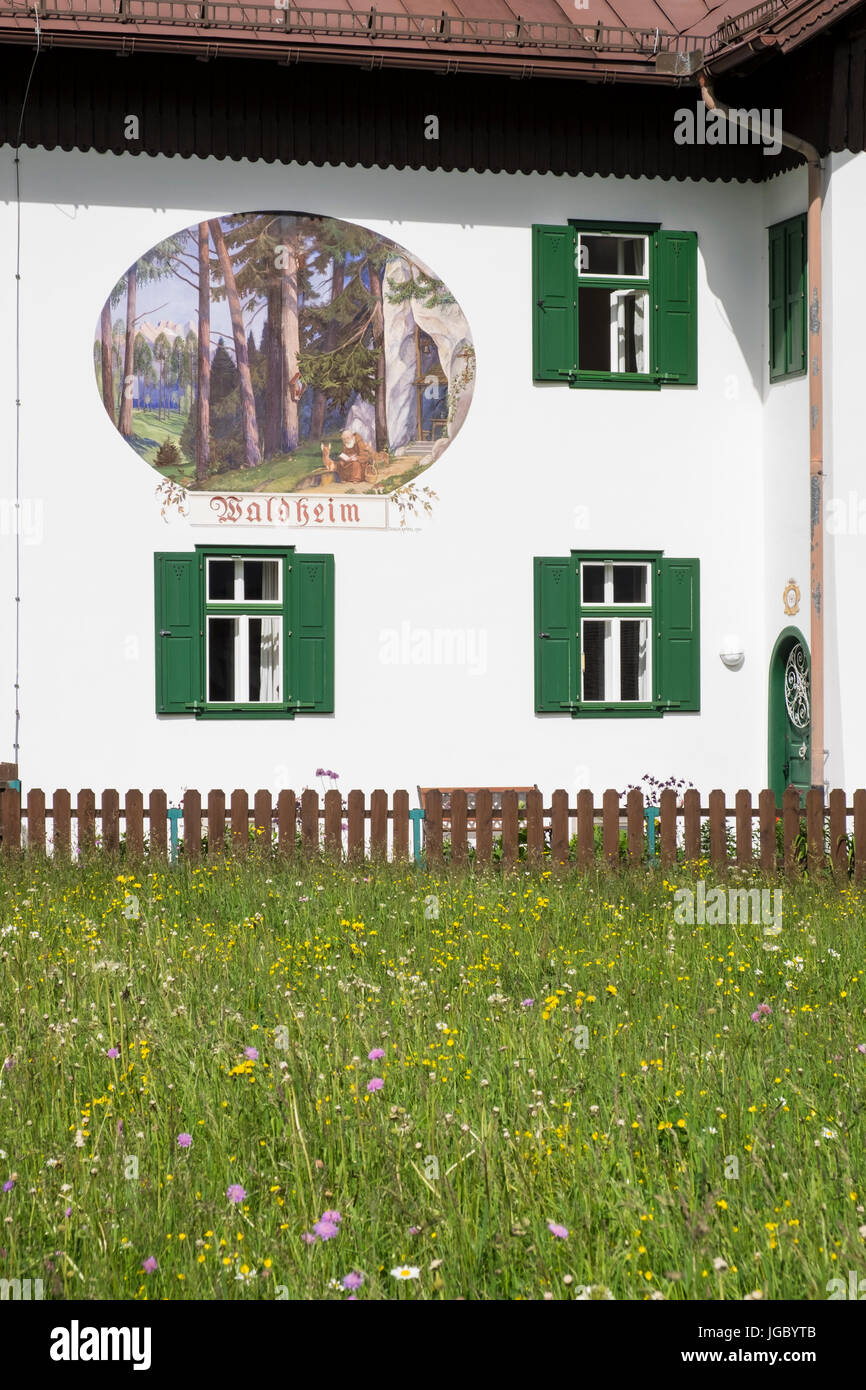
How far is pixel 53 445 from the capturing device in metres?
15.0

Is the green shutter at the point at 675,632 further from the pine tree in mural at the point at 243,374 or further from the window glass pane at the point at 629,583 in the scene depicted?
the pine tree in mural at the point at 243,374

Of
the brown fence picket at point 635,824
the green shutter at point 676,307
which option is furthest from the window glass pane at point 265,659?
the green shutter at point 676,307

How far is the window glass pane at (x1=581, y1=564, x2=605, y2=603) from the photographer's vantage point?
16.2 m

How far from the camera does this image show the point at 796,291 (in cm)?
1556

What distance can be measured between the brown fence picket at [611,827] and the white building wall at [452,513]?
116 inches

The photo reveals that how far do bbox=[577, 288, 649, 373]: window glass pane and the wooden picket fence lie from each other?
537cm

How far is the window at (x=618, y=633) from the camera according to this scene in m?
16.0

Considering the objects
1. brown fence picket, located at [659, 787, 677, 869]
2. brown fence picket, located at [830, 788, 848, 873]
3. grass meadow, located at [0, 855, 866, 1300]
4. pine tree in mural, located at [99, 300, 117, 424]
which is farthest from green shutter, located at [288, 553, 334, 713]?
grass meadow, located at [0, 855, 866, 1300]

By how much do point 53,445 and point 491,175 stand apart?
502cm

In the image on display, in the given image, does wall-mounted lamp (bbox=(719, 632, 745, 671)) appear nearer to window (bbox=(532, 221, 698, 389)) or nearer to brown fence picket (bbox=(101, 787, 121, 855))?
window (bbox=(532, 221, 698, 389))

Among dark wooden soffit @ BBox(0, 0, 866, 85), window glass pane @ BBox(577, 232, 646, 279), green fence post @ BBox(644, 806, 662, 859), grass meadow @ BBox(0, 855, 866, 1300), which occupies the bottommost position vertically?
grass meadow @ BBox(0, 855, 866, 1300)

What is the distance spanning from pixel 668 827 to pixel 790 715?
134 inches

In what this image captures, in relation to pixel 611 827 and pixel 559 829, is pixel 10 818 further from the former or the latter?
pixel 611 827

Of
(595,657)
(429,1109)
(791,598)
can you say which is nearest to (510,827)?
(595,657)
